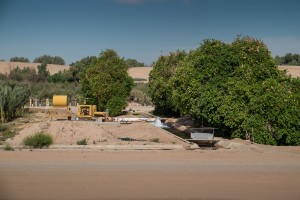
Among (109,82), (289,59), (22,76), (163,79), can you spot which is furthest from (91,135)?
(289,59)

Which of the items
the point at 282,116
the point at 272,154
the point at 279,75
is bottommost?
the point at 272,154

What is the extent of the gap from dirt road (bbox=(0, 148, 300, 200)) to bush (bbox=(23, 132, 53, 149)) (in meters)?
0.88

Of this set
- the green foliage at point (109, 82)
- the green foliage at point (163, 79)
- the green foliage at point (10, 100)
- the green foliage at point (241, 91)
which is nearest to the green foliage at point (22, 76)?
the green foliage at point (163, 79)

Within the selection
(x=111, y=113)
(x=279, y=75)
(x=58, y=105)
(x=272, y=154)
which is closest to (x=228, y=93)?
(x=279, y=75)

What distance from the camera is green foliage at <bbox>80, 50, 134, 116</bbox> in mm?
34062

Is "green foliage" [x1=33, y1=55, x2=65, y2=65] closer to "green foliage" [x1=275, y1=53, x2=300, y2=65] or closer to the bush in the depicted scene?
"green foliage" [x1=275, y1=53, x2=300, y2=65]

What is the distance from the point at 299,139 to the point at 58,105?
16983mm

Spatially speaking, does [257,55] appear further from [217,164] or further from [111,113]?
[111,113]

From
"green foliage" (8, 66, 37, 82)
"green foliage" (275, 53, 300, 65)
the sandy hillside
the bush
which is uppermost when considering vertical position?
"green foliage" (275, 53, 300, 65)

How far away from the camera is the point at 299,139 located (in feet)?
61.9

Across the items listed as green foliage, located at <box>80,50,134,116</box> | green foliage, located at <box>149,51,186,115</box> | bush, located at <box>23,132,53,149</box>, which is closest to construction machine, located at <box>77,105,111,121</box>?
green foliage, located at <box>80,50,134,116</box>

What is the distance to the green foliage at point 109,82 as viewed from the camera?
3406 cm

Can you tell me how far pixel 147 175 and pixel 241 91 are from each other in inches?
406

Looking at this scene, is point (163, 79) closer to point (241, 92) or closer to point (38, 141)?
point (241, 92)
